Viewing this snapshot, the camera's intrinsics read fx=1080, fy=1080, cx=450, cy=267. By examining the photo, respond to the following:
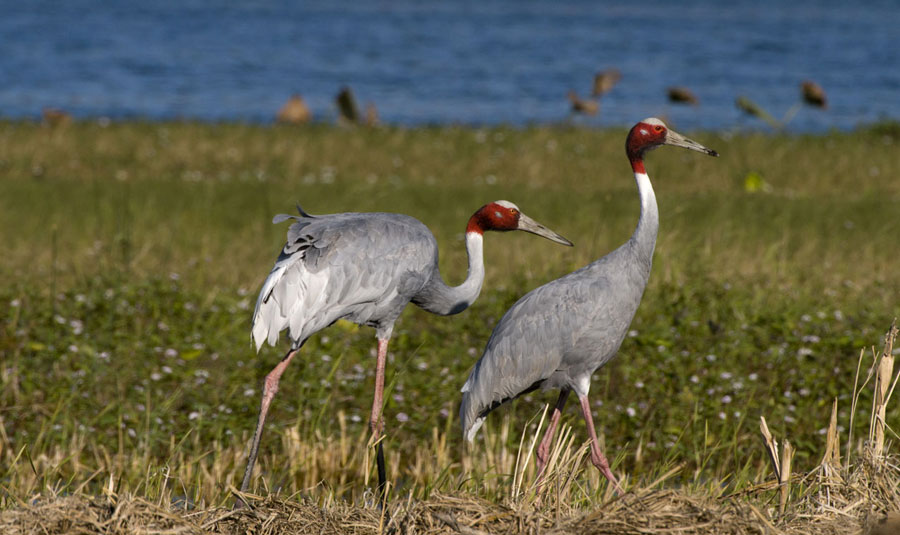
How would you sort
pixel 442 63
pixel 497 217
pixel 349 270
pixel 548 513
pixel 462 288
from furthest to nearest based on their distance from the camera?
pixel 442 63, pixel 462 288, pixel 497 217, pixel 349 270, pixel 548 513

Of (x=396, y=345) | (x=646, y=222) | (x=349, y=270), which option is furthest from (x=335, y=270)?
(x=396, y=345)

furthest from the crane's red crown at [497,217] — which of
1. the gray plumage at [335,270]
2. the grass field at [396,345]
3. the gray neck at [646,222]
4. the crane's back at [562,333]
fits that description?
the grass field at [396,345]

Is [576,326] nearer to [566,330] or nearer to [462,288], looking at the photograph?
[566,330]

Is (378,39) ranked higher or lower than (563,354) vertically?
lower

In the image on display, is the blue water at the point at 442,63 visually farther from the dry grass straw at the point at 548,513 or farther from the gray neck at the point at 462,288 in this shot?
the dry grass straw at the point at 548,513

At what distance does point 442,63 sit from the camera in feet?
122

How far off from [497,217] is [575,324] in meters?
0.59

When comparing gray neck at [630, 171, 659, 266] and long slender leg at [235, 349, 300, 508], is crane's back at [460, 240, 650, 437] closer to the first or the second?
gray neck at [630, 171, 659, 266]

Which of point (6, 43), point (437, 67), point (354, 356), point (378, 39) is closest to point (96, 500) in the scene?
point (354, 356)

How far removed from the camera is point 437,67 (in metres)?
Result: 35.8

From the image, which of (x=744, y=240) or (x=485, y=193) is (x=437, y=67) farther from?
(x=744, y=240)

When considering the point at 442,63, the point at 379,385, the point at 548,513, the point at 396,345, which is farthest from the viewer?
the point at 442,63

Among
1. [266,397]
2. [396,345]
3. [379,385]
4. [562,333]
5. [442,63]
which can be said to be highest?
[562,333]

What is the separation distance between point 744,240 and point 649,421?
4.53 meters
